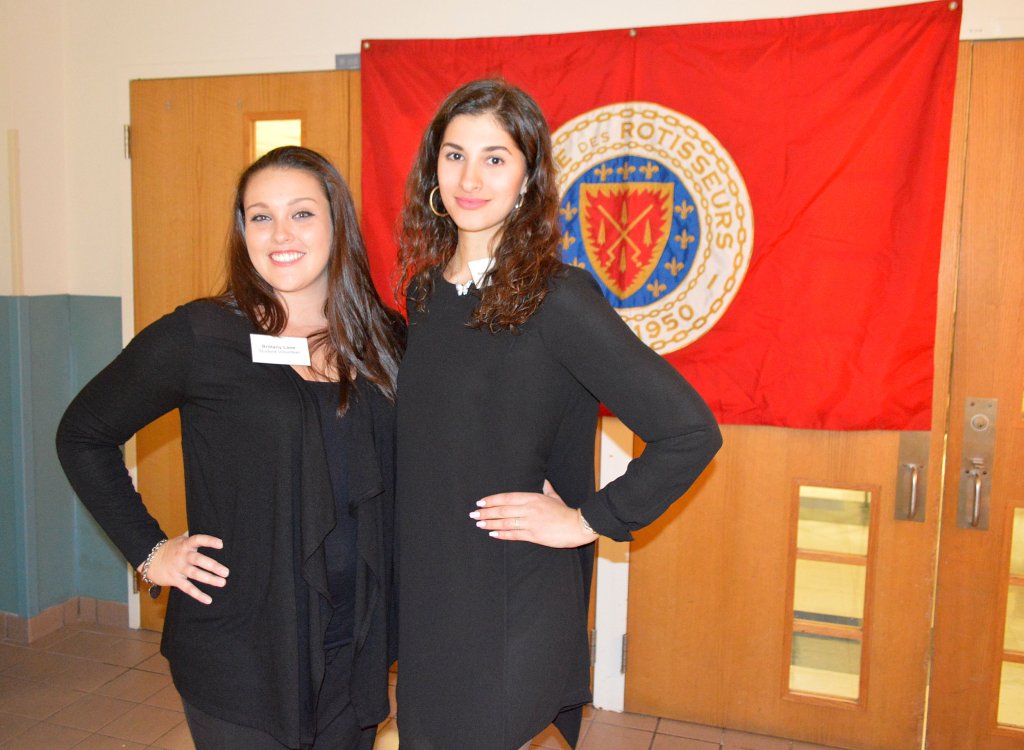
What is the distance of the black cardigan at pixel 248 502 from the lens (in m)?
1.42

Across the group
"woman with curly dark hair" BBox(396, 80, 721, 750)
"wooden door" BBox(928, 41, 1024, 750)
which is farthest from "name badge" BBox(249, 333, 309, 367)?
"wooden door" BBox(928, 41, 1024, 750)

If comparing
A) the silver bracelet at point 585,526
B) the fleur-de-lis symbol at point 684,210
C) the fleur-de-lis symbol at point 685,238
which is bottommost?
the silver bracelet at point 585,526

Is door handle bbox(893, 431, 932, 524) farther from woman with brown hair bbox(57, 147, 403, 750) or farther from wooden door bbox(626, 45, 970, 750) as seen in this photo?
woman with brown hair bbox(57, 147, 403, 750)

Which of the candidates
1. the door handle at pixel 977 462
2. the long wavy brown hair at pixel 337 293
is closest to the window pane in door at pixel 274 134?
the long wavy brown hair at pixel 337 293

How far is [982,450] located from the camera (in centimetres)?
264

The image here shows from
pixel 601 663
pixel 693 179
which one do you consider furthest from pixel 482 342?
pixel 601 663

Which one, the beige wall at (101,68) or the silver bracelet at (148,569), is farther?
the beige wall at (101,68)

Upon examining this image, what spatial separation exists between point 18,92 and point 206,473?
8.97 feet

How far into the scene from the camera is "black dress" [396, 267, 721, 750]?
1323 millimetres

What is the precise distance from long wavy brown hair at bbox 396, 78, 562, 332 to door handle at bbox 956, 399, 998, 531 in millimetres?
1891

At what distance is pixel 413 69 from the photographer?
2.93m

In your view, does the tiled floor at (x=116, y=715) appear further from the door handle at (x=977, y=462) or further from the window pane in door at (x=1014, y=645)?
the door handle at (x=977, y=462)

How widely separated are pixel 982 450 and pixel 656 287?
1.16m

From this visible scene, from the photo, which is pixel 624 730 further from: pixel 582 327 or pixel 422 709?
pixel 582 327
